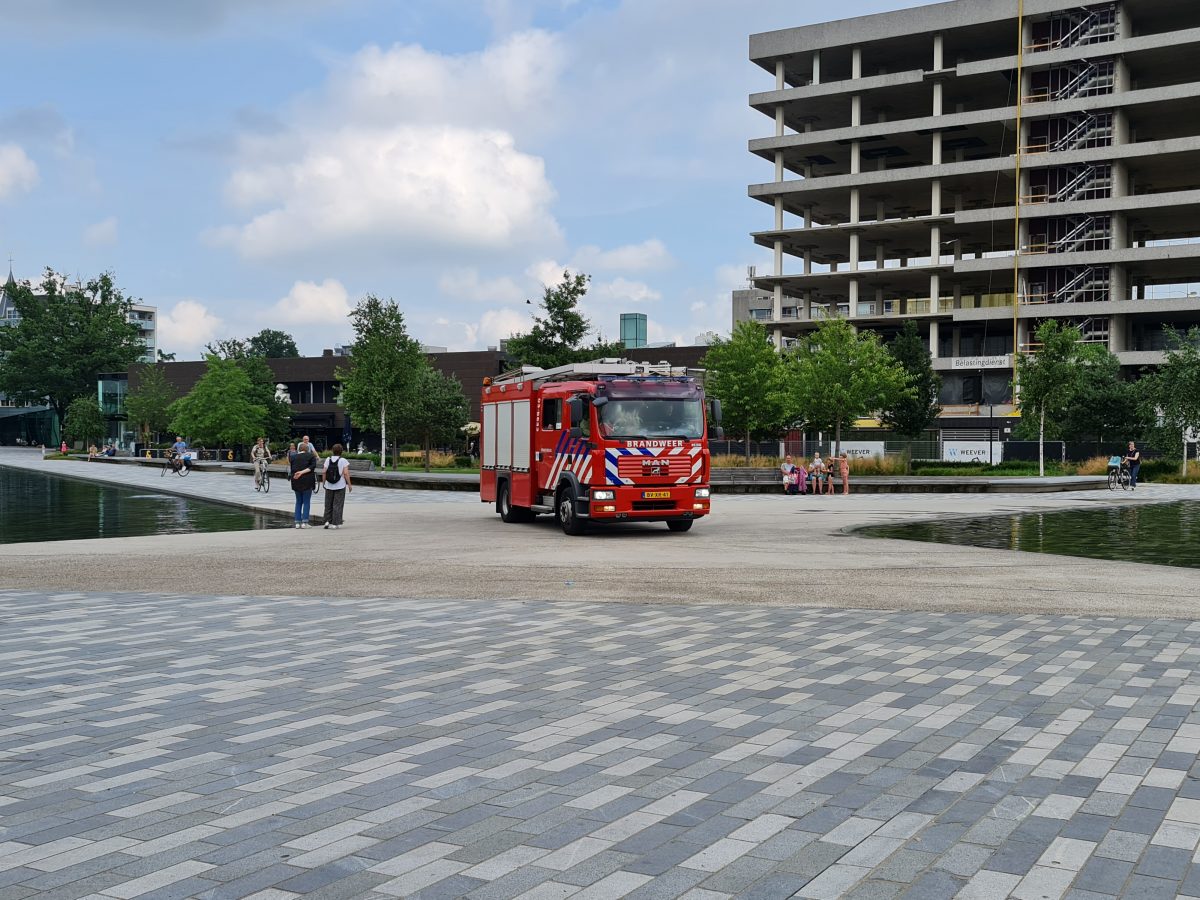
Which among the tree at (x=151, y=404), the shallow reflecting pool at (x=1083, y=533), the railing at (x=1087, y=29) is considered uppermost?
the railing at (x=1087, y=29)

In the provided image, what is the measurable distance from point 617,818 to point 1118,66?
7477 cm

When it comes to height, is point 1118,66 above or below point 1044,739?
above

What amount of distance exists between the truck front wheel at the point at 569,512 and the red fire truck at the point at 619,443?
0.06 feet

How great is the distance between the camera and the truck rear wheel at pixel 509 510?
2252cm

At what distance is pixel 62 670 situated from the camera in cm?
741

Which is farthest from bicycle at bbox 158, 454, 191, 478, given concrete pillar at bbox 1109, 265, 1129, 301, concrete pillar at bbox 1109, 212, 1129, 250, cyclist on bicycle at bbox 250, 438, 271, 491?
concrete pillar at bbox 1109, 212, 1129, 250

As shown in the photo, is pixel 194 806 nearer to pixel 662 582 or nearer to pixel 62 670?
pixel 62 670

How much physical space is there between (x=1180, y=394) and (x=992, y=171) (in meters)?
31.6

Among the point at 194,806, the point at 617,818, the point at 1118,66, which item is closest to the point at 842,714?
the point at 617,818

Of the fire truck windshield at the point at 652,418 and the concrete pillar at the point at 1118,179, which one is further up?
the concrete pillar at the point at 1118,179

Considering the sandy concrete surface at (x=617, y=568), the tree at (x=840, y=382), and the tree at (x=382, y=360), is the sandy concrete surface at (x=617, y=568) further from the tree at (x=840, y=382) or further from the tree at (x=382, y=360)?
the tree at (x=382, y=360)

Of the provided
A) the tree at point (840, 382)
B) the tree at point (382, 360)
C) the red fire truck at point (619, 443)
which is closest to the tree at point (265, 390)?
the tree at point (382, 360)

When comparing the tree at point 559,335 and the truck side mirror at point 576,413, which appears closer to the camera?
the truck side mirror at point 576,413

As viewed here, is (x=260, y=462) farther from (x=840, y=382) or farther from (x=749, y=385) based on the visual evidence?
(x=840, y=382)
